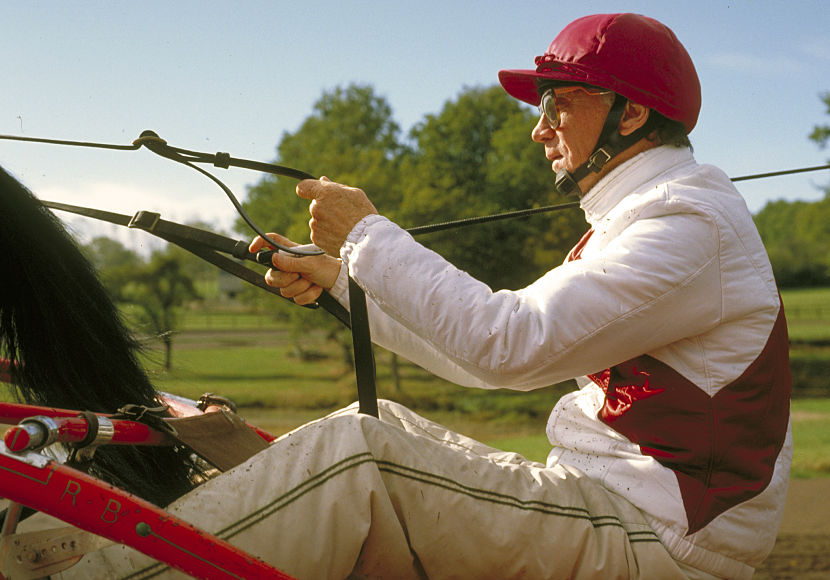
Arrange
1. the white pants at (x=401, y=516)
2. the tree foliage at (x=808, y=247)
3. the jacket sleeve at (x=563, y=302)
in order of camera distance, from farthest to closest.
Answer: the tree foliage at (x=808, y=247) → the jacket sleeve at (x=563, y=302) → the white pants at (x=401, y=516)

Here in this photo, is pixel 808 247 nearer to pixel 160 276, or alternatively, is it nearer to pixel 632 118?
pixel 160 276

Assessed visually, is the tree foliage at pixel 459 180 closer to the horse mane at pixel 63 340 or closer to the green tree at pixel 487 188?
the green tree at pixel 487 188

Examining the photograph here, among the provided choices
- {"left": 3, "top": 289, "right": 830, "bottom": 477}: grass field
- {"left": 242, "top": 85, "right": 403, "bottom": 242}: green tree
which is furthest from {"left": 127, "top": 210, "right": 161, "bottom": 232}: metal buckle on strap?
{"left": 242, "top": 85, "right": 403, "bottom": 242}: green tree

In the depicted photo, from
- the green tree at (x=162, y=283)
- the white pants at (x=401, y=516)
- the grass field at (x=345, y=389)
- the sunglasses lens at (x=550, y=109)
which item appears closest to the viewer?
the white pants at (x=401, y=516)

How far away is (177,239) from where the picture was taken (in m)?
2.43

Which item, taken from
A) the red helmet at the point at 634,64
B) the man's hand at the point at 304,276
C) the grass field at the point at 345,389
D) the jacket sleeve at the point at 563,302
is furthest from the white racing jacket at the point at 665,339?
the grass field at the point at 345,389

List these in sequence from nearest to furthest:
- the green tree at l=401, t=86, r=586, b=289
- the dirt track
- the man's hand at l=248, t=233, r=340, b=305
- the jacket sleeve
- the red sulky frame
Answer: the red sulky frame < the jacket sleeve < the man's hand at l=248, t=233, r=340, b=305 < the dirt track < the green tree at l=401, t=86, r=586, b=289

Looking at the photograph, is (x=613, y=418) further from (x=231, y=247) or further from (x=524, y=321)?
(x=231, y=247)

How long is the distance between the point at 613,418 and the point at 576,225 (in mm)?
16623

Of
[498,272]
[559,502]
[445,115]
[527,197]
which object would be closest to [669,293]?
[559,502]

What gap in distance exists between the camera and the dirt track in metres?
5.33

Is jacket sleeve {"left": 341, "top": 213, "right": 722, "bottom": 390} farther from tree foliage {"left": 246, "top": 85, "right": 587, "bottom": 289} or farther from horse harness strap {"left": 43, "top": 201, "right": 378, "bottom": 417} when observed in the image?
tree foliage {"left": 246, "top": 85, "right": 587, "bottom": 289}

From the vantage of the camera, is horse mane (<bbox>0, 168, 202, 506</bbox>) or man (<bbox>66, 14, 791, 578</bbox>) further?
horse mane (<bbox>0, 168, 202, 506</bbox>)

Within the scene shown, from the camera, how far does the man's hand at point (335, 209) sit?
2.08 meters
